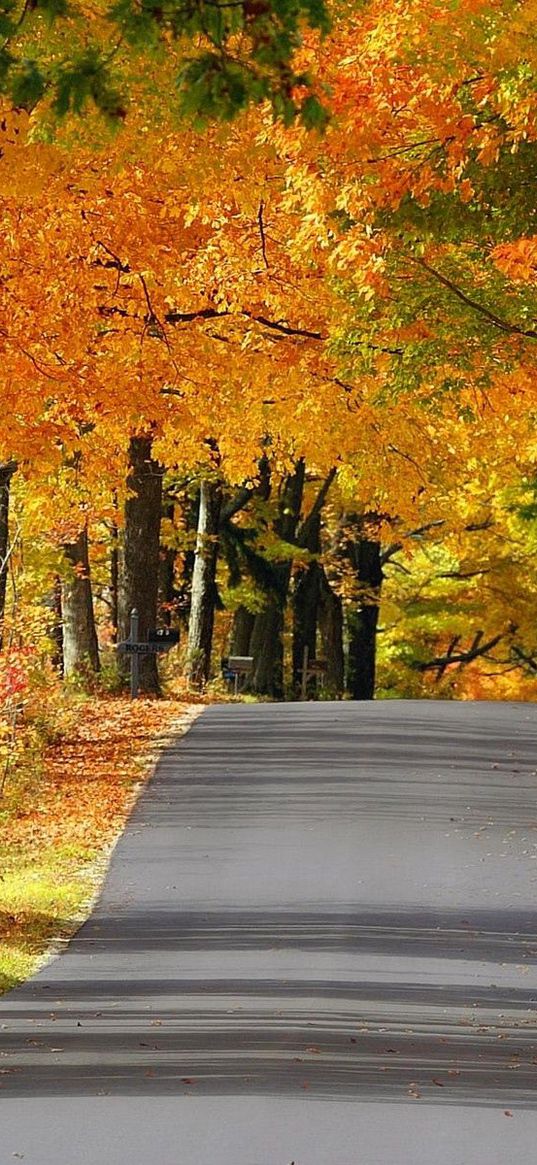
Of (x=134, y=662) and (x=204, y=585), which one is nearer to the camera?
(x=134, y=662)

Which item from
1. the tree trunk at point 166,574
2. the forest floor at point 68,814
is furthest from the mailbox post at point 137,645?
the tree trunk at point 166,574

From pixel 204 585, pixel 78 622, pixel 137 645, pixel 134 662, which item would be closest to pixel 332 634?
pixel 204 585

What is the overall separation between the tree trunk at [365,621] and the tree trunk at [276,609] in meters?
2.26

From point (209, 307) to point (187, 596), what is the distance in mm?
22445

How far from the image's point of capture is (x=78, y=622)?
104 ft

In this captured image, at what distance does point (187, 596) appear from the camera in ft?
150

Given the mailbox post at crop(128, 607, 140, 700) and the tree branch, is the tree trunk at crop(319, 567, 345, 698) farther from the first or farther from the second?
the tree branch

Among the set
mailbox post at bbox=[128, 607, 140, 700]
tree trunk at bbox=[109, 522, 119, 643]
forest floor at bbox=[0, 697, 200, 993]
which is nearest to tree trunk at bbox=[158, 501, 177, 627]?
tree trunk at bbox=[109, 522, 119, 643]

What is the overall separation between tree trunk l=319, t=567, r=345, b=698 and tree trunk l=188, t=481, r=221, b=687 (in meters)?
7.89

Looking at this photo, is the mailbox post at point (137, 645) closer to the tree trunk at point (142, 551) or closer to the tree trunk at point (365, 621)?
the tree trunk at point (142, 551)

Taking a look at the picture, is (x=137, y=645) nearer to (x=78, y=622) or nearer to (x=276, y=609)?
(x=78, y=622)

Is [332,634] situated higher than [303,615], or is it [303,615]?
[303,615]

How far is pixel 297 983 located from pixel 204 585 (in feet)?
77.4

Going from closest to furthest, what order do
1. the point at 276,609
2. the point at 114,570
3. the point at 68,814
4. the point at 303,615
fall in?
1. the point at 68,814
2. the point at 276,609
3. the point at 303,615
4. the point at 114,570
